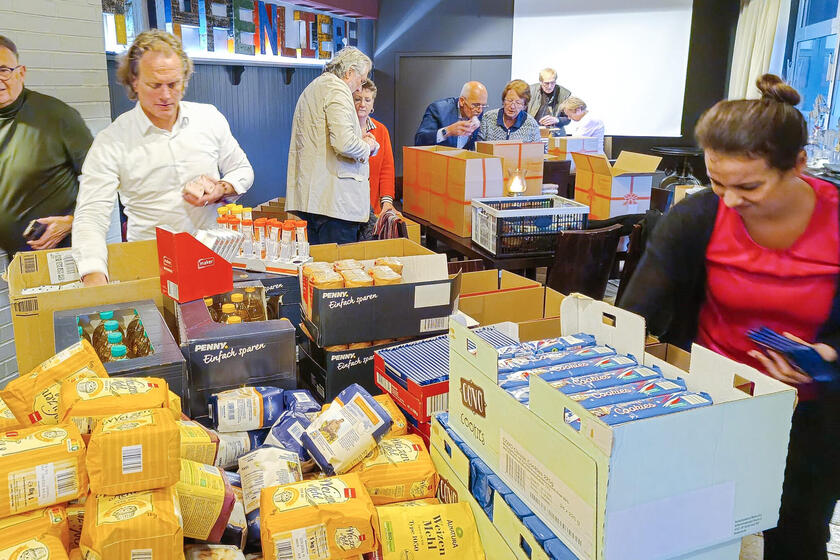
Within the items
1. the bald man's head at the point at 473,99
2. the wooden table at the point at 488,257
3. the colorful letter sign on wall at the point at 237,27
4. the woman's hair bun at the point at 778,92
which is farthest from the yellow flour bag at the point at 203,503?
the bald man's head at the point at 473,99

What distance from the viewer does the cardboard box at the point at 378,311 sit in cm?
190

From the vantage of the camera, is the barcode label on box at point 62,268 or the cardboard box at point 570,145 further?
the cardboard box at point 570,145

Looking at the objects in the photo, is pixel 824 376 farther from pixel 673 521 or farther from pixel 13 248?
pixel 13 248

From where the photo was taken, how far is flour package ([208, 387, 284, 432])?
1.63 m

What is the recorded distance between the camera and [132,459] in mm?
1140

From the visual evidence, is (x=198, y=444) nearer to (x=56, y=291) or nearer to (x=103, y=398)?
(x=103, y=398)

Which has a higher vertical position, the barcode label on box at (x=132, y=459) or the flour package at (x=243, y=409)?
the barcode label on box at (x=132, y=459)

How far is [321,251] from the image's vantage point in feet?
8.36

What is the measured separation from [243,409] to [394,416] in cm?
36

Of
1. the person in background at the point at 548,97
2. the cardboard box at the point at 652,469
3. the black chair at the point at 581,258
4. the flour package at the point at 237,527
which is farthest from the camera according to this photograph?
the person in background at the point at 548,97

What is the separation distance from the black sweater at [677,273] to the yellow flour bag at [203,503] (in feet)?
3.53

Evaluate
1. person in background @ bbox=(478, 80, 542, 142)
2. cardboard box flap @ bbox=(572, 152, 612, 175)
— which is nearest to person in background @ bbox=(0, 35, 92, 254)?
cardboard box flap @ bbox=(572, 152, 612, 175)

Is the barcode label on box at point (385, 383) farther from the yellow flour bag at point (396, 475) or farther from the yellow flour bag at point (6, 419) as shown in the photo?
the yellow flour bag at point (6, 419)

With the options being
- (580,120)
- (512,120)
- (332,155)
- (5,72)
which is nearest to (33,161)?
(5,72)
